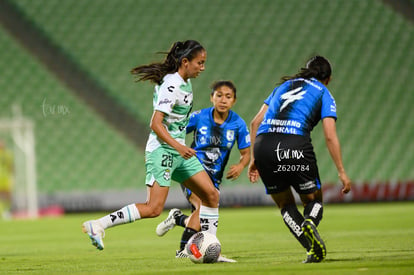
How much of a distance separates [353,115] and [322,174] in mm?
2030

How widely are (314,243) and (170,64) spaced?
197 centimetres

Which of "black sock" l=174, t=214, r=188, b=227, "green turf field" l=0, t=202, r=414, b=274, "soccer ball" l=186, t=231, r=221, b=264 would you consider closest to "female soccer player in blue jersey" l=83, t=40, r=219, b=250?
"soccer ball" l=186, t=231, r=221, b=264

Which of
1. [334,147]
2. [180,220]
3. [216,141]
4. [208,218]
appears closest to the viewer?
[334,147]

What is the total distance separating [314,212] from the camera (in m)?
6.05

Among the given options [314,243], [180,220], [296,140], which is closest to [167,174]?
[296,140]

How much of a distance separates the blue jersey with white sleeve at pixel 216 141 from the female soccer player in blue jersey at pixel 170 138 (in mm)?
1067

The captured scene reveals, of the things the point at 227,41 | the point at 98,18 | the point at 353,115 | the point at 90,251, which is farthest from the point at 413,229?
the point at 98,18

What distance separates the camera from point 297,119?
6113 millimetres

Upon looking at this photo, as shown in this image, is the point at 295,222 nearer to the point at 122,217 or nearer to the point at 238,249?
the point at 122,217

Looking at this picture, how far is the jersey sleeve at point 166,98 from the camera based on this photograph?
20.2 ft

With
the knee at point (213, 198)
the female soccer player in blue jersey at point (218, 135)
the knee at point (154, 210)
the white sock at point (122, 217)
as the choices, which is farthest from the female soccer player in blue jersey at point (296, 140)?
the female soccer player in blue jersey at point (218, 135)

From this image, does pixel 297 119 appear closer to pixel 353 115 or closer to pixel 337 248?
pixel 337 248

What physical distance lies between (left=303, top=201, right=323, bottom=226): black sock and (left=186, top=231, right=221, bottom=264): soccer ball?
76 centimetres

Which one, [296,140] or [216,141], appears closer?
[296,140]
